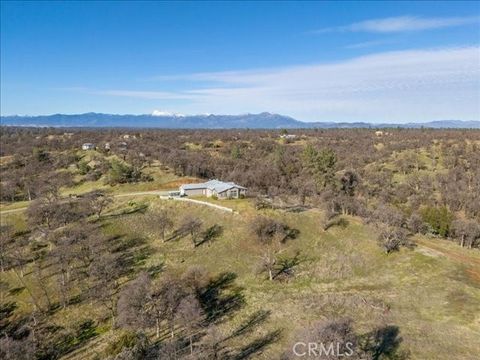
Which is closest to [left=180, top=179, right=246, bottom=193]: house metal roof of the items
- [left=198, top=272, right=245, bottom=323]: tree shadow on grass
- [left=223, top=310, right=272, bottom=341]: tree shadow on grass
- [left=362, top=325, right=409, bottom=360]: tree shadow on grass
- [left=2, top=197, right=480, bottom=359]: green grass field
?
[left=2, top=197, right=480, bottom=359]: green grass field

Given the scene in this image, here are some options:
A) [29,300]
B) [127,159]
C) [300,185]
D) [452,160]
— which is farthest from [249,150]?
[29,300]

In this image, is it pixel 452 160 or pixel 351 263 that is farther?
pixel 452 160

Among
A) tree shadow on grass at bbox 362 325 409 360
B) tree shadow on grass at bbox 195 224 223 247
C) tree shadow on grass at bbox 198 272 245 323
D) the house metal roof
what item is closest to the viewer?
tree shadow on grass at bbox 362 325 409 360

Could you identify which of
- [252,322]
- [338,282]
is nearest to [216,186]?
[338,282]

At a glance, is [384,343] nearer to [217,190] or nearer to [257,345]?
[257,345]

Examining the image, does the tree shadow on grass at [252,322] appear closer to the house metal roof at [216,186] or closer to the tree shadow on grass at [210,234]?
the tree shadow on grass at [210,234]

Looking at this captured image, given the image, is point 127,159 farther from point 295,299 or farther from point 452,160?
point 452,160

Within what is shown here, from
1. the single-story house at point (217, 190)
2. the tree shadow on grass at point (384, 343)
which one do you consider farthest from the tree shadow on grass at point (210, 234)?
the tree shadow on grass at point (384, 343)

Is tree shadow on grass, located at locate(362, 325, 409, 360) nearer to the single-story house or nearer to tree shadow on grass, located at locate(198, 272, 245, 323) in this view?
tree shadow on grass, located at locate(198, 272, 245, 323)
